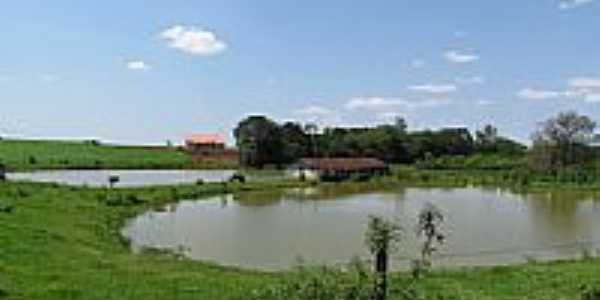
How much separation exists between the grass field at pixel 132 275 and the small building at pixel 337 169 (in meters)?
45.4

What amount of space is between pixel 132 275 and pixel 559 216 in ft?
93.4

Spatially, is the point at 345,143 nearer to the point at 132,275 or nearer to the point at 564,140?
the point at 564,140

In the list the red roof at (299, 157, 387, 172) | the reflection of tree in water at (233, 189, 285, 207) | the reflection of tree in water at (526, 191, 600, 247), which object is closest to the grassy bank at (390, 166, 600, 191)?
the red roof at (299, 157, 387, 172)

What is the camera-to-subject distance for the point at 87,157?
335 feet

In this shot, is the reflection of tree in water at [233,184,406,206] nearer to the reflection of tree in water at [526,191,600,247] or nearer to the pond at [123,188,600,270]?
the pond at [123,188,600,270]

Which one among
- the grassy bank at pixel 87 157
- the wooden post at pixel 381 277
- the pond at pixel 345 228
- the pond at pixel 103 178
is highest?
the grassy bank at pixel 87 157

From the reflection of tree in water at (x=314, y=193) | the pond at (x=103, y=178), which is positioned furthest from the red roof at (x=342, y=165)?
the pond at (x=103, y=178)

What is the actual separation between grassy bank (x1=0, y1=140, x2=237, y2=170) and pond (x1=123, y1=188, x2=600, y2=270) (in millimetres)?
40566

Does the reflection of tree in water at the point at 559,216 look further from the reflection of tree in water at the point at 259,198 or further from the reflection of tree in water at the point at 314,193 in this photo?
the reflection of tree in water at the point at 259,198

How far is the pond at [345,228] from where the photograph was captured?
25953 millimetres

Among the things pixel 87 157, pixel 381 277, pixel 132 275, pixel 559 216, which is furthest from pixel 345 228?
pixel 87 157

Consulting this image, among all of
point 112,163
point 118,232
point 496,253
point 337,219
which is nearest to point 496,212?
point 337,219

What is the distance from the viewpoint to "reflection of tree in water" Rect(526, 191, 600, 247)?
33106 millimetres

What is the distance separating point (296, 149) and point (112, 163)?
20605mm
